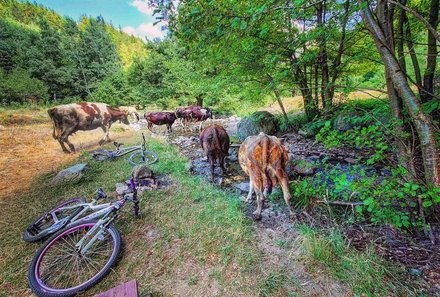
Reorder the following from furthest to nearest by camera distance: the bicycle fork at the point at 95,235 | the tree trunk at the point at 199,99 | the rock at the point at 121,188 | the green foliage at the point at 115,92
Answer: the green foliage at the point at 115,92 → the tree trunk at the point at 199,99 → the rock at the point at 121,188 → the bicycle fork at the point at 95,235

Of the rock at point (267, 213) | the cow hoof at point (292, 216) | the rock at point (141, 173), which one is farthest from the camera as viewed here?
the rock at point (141, 173)

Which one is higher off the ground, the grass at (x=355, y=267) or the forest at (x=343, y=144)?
the forest at (x=343, y=144)

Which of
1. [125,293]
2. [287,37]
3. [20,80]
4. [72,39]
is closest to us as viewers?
[125,293]

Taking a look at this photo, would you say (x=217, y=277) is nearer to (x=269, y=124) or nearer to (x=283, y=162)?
(x=283, y=162)

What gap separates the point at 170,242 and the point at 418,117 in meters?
3.54

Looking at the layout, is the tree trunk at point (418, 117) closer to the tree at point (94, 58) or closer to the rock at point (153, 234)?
the rock at point (153, 234)

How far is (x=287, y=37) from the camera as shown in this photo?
518 centimetres

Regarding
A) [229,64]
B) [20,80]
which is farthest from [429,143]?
[20,80]

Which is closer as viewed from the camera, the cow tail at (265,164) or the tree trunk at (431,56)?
the tree trunk at (431,56)

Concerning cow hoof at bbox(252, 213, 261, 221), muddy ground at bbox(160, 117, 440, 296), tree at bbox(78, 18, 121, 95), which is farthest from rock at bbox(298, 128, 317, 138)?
tree at bbox(78, 18, 121, 95)

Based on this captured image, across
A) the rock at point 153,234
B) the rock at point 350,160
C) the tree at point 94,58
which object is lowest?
the rock at point 350,160

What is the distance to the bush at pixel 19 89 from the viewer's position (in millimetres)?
16688

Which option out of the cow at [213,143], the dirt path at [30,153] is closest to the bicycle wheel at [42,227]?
the dirt path at [30,153]

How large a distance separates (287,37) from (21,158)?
9.39 metres
